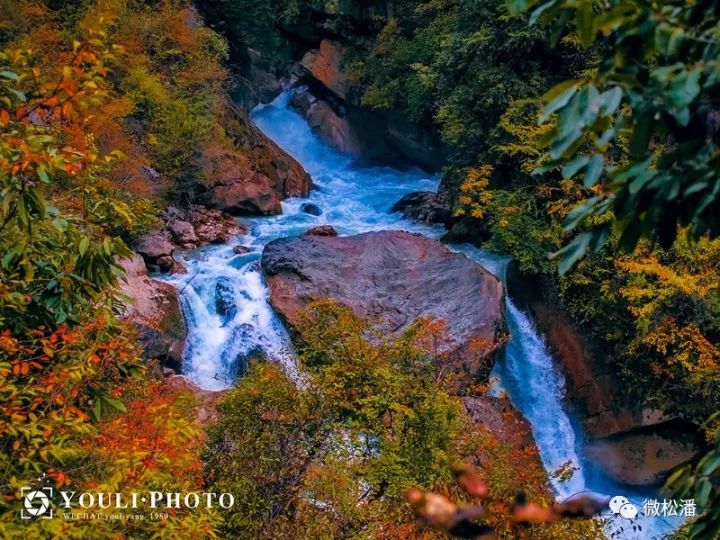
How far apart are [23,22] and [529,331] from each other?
40.3 feet

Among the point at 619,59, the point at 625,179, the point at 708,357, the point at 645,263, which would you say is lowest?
the point at 708,357

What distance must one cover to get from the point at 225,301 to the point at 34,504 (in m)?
8.96

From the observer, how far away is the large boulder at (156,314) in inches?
398

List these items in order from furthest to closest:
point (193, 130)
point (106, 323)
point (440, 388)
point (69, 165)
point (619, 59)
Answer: point (193, 130)
point (440, 388)
point (106, 323)
point (69, 165)
point (619, 59)

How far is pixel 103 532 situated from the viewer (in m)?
2.60

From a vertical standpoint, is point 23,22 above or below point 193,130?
above

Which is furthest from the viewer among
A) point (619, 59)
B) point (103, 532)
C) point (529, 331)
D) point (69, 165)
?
point (529, 331)

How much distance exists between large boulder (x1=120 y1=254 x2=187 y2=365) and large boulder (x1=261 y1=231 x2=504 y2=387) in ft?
6.18

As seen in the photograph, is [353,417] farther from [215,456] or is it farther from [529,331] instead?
[529,331]

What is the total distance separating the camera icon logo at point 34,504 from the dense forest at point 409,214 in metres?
0.07

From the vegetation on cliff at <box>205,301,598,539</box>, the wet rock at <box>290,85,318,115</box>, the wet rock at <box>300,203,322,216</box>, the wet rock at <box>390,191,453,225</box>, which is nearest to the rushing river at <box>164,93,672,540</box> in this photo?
the wet rock at <box>390,191,453,225</box>

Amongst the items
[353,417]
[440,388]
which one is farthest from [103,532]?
[440,388]

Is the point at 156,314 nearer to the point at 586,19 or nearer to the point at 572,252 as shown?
the point at 572,252

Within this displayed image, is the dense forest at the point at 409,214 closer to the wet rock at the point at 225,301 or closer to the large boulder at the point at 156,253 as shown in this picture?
the large boulder at the point at 156,253
